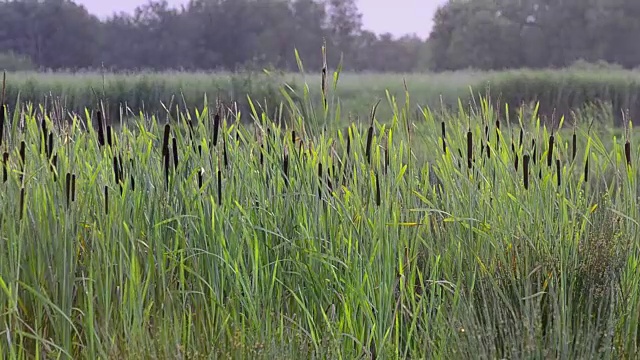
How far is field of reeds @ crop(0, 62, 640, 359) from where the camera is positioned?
1.50 metres

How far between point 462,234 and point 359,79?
35.7 feet

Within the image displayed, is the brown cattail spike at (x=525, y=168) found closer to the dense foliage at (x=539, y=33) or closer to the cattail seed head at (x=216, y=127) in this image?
the cattail seed head at (x=216, y=127)

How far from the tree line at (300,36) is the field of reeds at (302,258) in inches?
285

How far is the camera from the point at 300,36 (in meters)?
17.3

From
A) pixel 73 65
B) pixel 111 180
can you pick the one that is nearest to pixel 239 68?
pixel 73 65

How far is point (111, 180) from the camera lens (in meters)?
1.89

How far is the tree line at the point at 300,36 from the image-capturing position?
43.9 ft

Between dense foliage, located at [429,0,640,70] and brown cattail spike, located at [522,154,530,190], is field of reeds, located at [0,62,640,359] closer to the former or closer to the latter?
brown cattail spike, located at [522,154,530,190]

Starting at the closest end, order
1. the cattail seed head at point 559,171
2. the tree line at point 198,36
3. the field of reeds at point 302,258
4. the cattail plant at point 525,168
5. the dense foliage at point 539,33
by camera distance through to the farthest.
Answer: the field of reeds at point 302,258 < the cattail plant at point 525,168 < the cattail seed head at point 559,171 < the tree line at point 198,36 < the dense foliage at point 539,33

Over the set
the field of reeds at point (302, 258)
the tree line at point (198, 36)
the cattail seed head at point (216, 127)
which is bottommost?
the field of reeds at point (302, 258)

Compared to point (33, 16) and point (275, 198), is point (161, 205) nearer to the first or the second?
point (275, 198)

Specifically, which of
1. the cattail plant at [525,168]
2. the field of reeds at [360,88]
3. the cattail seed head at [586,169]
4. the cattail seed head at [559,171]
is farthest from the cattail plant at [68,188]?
the field of reeds at [360,88]

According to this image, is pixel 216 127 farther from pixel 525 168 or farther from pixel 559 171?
pixel 559 171

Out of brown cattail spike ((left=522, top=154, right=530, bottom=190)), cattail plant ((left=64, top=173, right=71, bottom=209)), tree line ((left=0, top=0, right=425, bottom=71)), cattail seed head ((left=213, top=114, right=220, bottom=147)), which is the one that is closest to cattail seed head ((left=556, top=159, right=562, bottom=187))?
brown cattail spike ((left=522, top=154, right=530, bottom=190))
